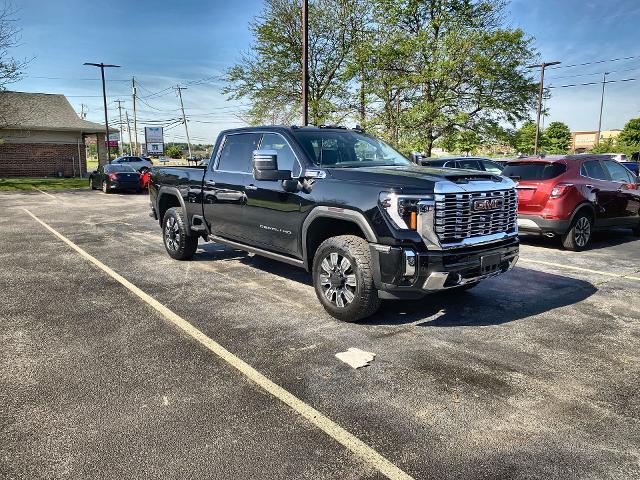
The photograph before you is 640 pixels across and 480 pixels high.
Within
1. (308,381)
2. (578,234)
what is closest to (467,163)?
(578,234)

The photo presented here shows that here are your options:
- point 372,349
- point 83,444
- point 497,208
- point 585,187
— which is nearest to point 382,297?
point 372,349

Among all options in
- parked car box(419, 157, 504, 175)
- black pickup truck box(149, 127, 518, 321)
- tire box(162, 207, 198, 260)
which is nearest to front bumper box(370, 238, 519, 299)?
black pickup truck box(149, 127, 518, 321)

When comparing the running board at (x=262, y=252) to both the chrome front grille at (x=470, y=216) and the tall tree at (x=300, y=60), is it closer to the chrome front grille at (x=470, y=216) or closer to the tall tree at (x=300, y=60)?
the chrome front grille at (x=470, y=216)

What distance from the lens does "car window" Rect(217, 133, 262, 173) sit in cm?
601

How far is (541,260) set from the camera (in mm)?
7824

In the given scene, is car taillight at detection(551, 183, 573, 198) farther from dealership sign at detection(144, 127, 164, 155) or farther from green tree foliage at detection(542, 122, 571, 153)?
dealership sign at detection(144, 127, 164, 155)

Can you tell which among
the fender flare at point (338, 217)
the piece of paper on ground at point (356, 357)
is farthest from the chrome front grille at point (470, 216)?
the piece of paper on ground at point (356, 357)

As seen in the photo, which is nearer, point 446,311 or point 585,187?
point 446,311

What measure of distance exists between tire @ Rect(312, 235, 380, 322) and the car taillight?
5.30 m

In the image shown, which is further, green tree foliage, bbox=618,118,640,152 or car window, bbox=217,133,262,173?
green tree foliage, bbox=618,118,640,152

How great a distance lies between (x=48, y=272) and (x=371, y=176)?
5080 millimetres

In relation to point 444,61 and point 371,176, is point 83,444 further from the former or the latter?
point 444,61

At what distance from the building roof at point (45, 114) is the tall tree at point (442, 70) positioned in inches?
965

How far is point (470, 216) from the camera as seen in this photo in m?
→ 4.39
